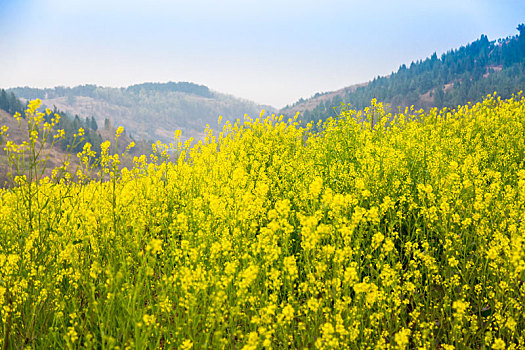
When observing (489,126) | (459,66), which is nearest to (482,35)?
(459,66)

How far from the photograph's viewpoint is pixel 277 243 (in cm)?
469

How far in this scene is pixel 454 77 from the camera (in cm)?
15050

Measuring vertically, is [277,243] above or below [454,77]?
below

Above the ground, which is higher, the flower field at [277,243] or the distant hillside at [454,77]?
the distant hillside at [454,77]

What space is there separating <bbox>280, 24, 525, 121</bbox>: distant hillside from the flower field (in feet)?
371

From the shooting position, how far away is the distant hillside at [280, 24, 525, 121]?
11381 centimetres

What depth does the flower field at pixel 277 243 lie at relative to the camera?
112 inches

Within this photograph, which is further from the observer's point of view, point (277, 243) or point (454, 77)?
point (454, 77)

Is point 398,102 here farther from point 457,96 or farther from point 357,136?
point 357,136

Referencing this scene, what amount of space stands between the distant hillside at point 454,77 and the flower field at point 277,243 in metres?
113

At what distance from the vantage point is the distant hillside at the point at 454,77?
114m

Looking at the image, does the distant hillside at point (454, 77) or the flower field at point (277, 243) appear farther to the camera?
the distant hillside at point (454, 77)

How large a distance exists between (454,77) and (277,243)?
178775 millimetres

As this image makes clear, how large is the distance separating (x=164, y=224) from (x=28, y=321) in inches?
75.6
